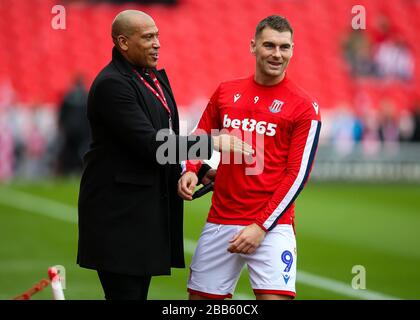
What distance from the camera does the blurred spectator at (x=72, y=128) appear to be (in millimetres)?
18984

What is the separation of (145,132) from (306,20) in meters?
19.7

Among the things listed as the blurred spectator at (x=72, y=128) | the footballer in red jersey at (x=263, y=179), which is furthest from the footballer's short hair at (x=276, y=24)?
the blurred spectator at (x=72, y=128)

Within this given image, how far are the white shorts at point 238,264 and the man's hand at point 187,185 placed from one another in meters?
0.30

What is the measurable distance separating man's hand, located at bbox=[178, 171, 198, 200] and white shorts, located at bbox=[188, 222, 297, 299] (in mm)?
305

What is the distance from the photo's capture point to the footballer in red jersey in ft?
16.9

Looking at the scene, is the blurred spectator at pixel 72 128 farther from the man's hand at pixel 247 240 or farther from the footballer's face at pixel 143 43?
the man's hand at pixel 247 240

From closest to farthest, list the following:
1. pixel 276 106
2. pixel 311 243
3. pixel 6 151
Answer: pixel 276 106
pixel 311 243
pixel 6 151

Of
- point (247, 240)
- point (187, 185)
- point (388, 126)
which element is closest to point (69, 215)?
point (187, 185)

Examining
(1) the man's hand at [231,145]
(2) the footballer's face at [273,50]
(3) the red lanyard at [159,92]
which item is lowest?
(1) the man's hand at [231,145]

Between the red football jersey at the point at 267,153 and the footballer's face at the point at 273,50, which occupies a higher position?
the footballer's face at the point at 273,50

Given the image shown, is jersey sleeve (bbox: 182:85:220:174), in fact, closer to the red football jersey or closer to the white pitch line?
the red football jersey

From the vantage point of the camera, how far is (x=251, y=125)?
5.27m

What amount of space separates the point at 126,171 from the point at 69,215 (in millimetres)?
9099

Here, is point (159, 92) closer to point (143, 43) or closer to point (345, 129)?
point (143, 43)
